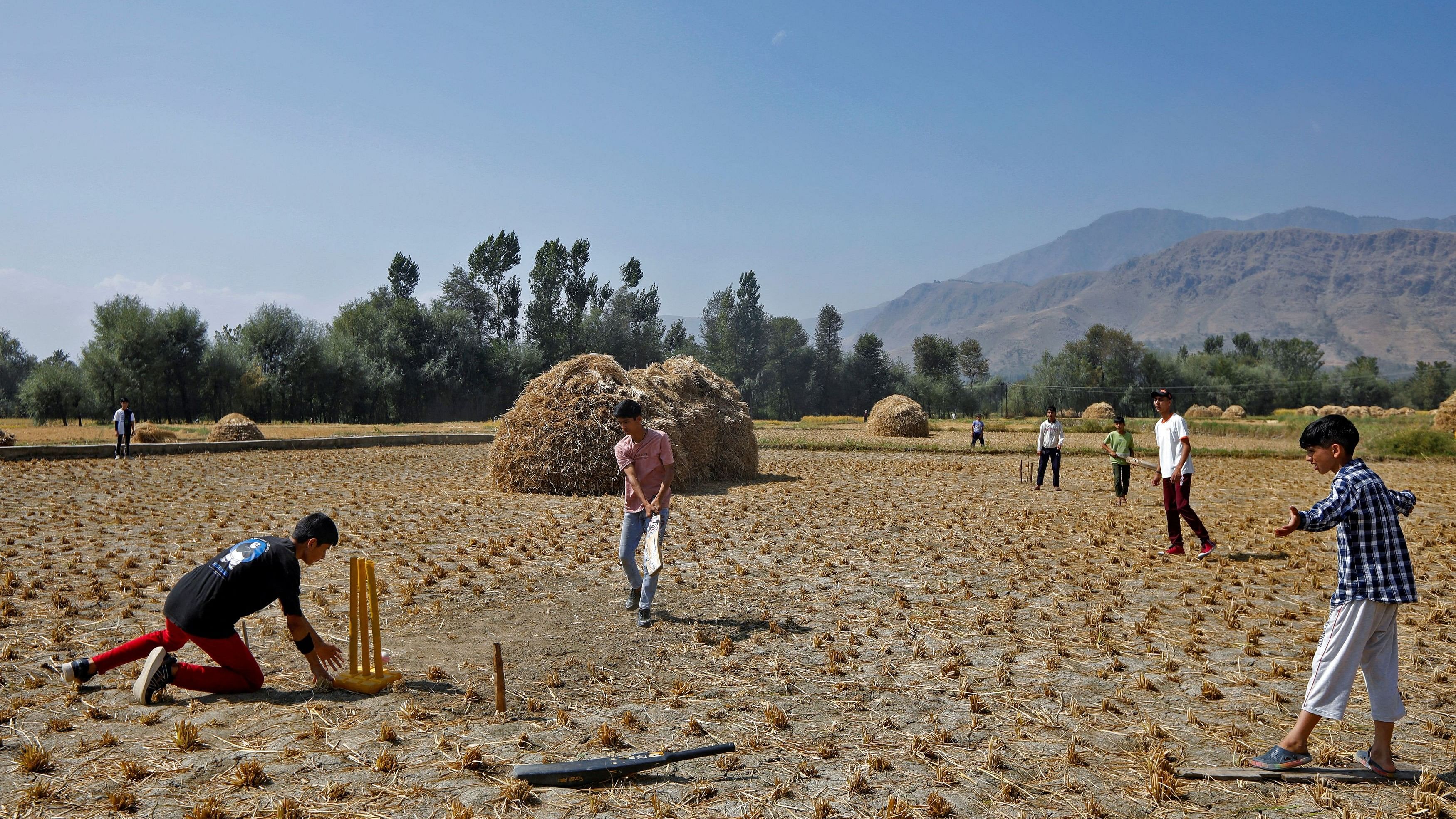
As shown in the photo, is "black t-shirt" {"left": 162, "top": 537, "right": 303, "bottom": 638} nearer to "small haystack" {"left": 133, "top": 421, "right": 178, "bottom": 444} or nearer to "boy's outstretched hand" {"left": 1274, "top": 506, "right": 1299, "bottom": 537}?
"boy's outstretched hand" {"left": 1274, "top": 506, "right": 1299, "bottom": 537}

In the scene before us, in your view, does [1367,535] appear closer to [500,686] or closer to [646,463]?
[500,686]

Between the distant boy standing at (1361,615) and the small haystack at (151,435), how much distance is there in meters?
30.3

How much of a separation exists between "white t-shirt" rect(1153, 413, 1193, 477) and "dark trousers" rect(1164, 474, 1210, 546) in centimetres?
16

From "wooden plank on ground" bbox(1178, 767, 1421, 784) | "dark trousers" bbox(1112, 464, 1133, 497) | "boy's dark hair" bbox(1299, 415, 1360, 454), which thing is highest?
"boy's dark hair" bbox(1299, 415, 1360, 454)

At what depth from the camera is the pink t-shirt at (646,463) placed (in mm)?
7910

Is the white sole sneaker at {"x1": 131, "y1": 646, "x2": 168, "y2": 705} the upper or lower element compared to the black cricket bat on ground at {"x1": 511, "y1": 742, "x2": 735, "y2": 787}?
upper

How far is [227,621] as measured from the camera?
549cm

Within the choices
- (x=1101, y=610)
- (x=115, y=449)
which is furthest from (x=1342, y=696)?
(x=115, y=449)

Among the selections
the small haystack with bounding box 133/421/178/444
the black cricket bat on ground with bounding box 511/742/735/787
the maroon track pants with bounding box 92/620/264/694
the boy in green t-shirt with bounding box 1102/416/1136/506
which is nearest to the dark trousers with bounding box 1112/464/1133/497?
the boy in green t-shirt with bounding box 1102/416/1136/506

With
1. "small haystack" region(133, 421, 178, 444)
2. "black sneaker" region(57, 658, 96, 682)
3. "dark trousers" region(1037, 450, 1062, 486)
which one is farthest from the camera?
"small haystack" region(133, 421, 178, 444)

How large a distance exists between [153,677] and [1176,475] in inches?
439

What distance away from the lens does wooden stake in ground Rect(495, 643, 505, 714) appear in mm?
5176

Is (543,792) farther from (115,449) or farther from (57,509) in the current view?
(115,449)

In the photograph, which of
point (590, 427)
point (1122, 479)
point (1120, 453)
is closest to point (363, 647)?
point (590, 427)
